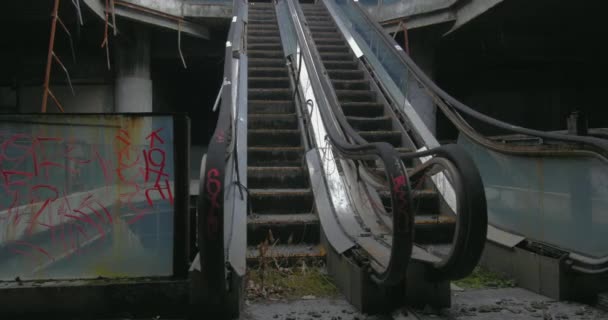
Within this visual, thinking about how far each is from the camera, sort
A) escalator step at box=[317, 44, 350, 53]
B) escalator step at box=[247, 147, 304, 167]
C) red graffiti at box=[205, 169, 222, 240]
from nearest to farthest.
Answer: red graffiti at box=[205, 169, 222, 240] < escalator step at box=[247, 147, 304, 167] < escalator step at box=[317, 44, 350, 53]

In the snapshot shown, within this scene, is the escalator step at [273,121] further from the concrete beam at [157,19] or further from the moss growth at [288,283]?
the concrete beam at [157,19]

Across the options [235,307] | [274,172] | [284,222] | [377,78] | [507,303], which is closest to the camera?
[235,307]

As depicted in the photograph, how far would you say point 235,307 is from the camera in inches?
104

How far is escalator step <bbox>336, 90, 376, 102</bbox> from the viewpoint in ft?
21.5

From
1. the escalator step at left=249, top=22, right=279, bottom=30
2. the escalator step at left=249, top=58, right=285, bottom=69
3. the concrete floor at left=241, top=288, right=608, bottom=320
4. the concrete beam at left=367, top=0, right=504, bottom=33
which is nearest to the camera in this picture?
the concrete floor at left=241, top=288, right=608, bottom=320

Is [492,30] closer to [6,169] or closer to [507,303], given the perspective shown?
[507,303]

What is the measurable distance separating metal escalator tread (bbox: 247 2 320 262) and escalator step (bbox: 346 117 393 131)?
2.76ft

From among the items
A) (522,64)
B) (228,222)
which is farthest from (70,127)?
(522,64)

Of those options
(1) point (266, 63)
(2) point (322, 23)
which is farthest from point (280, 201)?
(2) point (322, 23)

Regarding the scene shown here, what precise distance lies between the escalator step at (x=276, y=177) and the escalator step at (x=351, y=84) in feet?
8.13

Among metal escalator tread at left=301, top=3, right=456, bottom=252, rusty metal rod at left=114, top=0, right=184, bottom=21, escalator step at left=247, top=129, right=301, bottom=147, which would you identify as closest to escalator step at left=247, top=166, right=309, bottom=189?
escalator step at left=247, top=129, right=301, bottom=147

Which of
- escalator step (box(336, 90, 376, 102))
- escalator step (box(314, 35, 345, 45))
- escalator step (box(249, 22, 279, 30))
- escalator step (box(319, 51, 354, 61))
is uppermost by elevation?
escalator step (box(249, 22, 279, 30))

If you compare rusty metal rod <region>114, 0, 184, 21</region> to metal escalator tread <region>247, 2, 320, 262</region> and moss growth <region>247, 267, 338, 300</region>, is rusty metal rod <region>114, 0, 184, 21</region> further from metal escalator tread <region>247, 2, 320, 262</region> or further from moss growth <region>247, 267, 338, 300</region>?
moss growth <region>247, 267, 338, 300</region>

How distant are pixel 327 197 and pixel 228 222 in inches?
44.5
